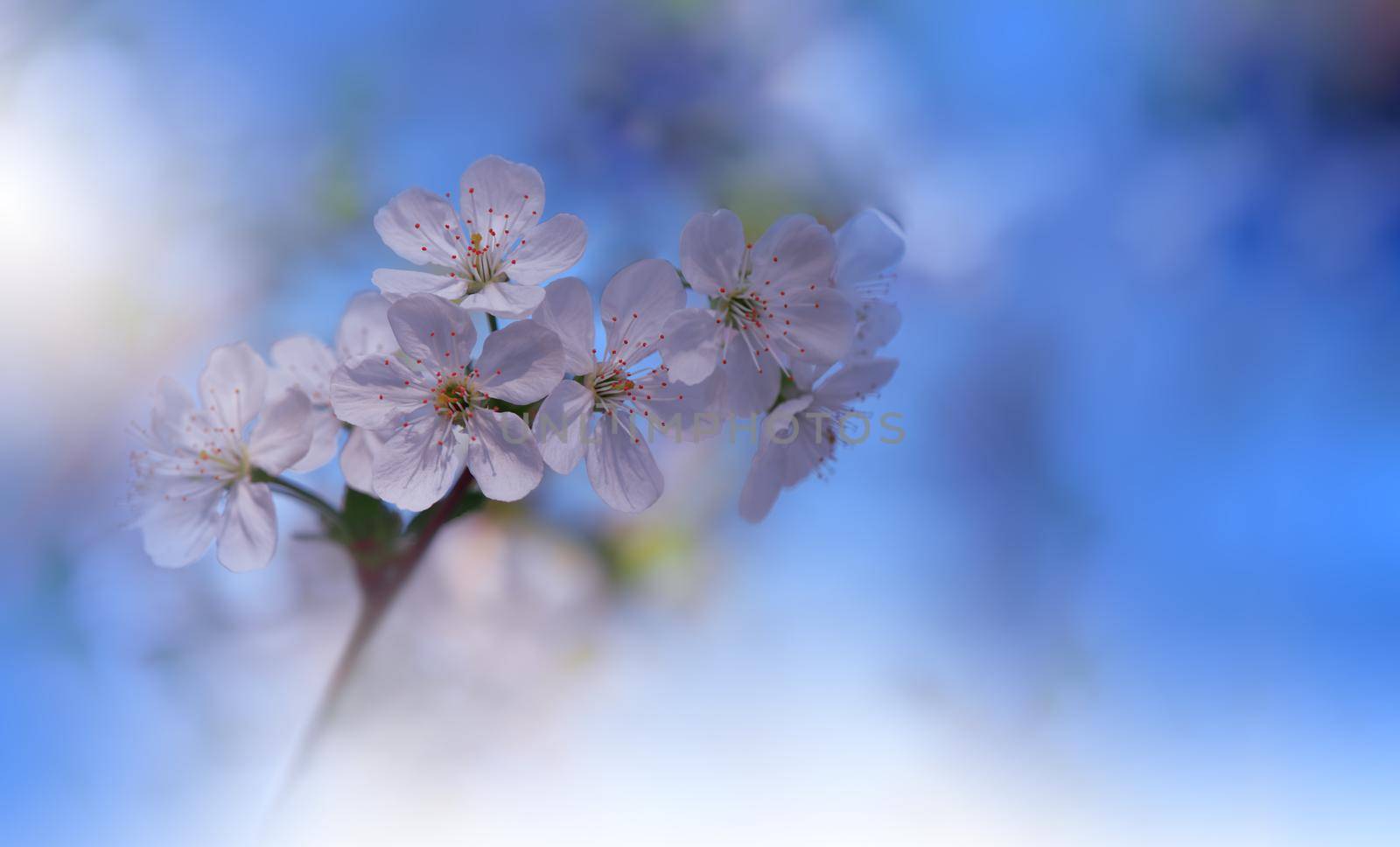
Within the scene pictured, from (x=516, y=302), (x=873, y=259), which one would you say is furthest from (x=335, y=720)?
(x=873, y=259)

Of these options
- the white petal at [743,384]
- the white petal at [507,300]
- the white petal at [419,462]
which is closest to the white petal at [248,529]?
the white petal at [419,462]

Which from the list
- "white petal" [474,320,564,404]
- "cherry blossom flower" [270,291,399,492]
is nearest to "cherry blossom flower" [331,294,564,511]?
"white petal" [474,320,564,404]

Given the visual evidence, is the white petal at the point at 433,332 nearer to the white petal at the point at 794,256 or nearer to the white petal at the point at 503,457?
the white petal at the point at 503,457

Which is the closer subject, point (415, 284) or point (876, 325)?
point (415, 284)

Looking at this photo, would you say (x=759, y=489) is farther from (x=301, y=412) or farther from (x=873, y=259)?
(x=301, y=412)

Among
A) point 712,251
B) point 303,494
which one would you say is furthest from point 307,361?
point 712,251

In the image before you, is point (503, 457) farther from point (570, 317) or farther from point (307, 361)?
point (307, 361)
